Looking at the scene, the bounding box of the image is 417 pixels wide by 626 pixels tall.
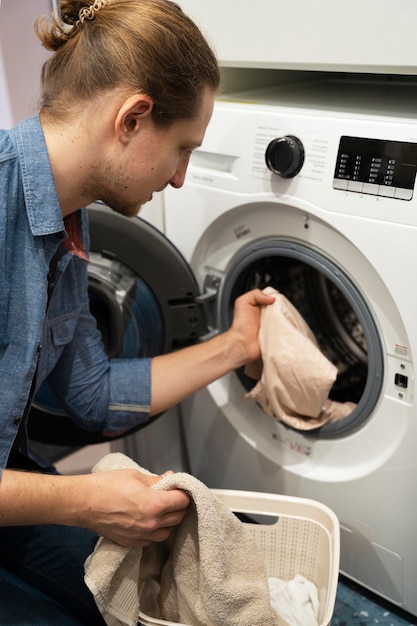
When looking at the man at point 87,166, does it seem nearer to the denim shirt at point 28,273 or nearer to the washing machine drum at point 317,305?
the denim shirt at point 28,273

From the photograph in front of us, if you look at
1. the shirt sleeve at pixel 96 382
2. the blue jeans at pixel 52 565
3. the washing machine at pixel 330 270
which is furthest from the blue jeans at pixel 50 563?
the washing machine at pixel 330 270

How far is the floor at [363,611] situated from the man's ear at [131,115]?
93 cm

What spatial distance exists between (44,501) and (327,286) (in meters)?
0.69

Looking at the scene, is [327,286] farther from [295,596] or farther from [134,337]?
[295,596]

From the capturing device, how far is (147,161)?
30.6 inches

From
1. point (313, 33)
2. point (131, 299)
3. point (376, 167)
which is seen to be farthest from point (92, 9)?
point (131, 299)

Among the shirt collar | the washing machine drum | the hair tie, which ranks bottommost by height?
the washing machine drum

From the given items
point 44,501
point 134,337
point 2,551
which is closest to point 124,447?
point 134,337

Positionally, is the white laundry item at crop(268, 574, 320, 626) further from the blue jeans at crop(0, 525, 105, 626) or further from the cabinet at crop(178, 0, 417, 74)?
the cabinet at crop(178, 0, 417, 74)

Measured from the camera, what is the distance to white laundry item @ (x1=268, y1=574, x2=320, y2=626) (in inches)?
38.4

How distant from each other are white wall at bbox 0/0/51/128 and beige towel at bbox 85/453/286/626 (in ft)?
2.51

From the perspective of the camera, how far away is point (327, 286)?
3.97 ft

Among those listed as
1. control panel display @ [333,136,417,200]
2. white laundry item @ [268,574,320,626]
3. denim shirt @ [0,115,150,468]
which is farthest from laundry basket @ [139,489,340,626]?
control panel display @ [333,136,417,200]

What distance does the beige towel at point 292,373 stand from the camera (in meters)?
1.03
